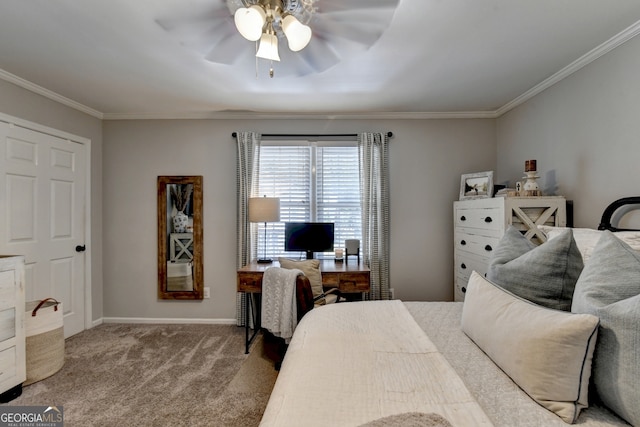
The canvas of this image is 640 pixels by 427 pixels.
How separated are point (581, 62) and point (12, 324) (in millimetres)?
4590

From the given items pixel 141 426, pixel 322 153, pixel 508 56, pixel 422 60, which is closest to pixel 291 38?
pixel 422 60

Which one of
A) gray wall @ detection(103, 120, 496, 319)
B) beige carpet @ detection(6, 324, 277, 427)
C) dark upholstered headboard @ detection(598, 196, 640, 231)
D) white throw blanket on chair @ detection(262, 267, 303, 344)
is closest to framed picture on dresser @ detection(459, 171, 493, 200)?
gray wall @ detection(103, 120, 496, 319)

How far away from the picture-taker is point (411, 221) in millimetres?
3461

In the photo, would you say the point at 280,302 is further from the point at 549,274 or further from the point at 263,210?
the point at 549,274

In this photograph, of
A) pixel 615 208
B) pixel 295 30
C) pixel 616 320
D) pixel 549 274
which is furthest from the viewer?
pixel 615 208

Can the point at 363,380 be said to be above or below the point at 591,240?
below

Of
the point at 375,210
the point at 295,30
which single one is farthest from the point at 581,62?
the point at 295,30

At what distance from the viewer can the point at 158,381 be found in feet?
7.50

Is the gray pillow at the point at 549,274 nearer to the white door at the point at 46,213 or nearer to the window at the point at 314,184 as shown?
the window at the point at 314,184

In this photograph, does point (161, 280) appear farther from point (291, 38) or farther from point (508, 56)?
point (508, 56)

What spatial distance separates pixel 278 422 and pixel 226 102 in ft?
9.80

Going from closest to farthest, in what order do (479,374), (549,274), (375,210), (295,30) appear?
(479,374) < (549,274) < (295,30) < (375,210)

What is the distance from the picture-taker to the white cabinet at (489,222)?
2.32 metres

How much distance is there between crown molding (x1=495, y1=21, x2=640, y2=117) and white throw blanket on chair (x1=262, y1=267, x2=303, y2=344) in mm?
2655
